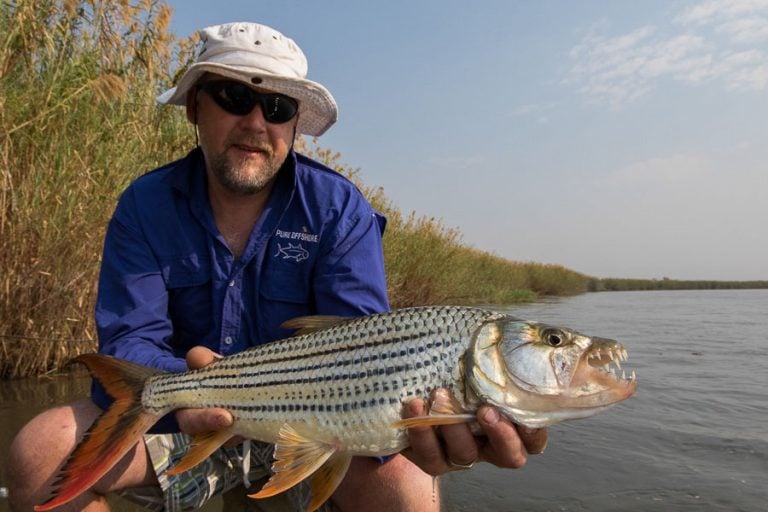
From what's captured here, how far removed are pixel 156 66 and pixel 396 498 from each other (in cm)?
550

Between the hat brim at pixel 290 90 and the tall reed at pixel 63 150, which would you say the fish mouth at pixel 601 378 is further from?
the tall reed at pixel 63 150

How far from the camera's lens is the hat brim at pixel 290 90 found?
3.11 meters

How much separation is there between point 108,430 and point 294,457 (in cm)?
75

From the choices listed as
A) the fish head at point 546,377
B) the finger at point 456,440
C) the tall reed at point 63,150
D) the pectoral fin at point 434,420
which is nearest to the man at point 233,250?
the finger at point 456,440

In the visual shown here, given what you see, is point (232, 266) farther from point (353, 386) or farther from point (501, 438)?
point (501, 438)

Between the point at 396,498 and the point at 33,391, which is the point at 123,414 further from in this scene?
the point at 33,391

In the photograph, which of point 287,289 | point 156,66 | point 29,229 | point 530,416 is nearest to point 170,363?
point 287,289

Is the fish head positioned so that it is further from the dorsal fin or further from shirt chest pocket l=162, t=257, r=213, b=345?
shirt chest pocket l=162, t=257, r=213, b=345

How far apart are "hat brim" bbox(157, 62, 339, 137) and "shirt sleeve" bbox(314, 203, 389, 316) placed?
0.76 m

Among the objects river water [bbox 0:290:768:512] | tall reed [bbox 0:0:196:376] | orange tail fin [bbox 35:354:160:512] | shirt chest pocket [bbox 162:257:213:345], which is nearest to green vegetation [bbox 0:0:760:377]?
tall reed [bbox 0:0:196:376]

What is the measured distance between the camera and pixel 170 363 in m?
2.70

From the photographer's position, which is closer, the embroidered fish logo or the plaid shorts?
the plaid shorts

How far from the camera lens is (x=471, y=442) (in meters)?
2.27

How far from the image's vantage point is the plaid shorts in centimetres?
271
